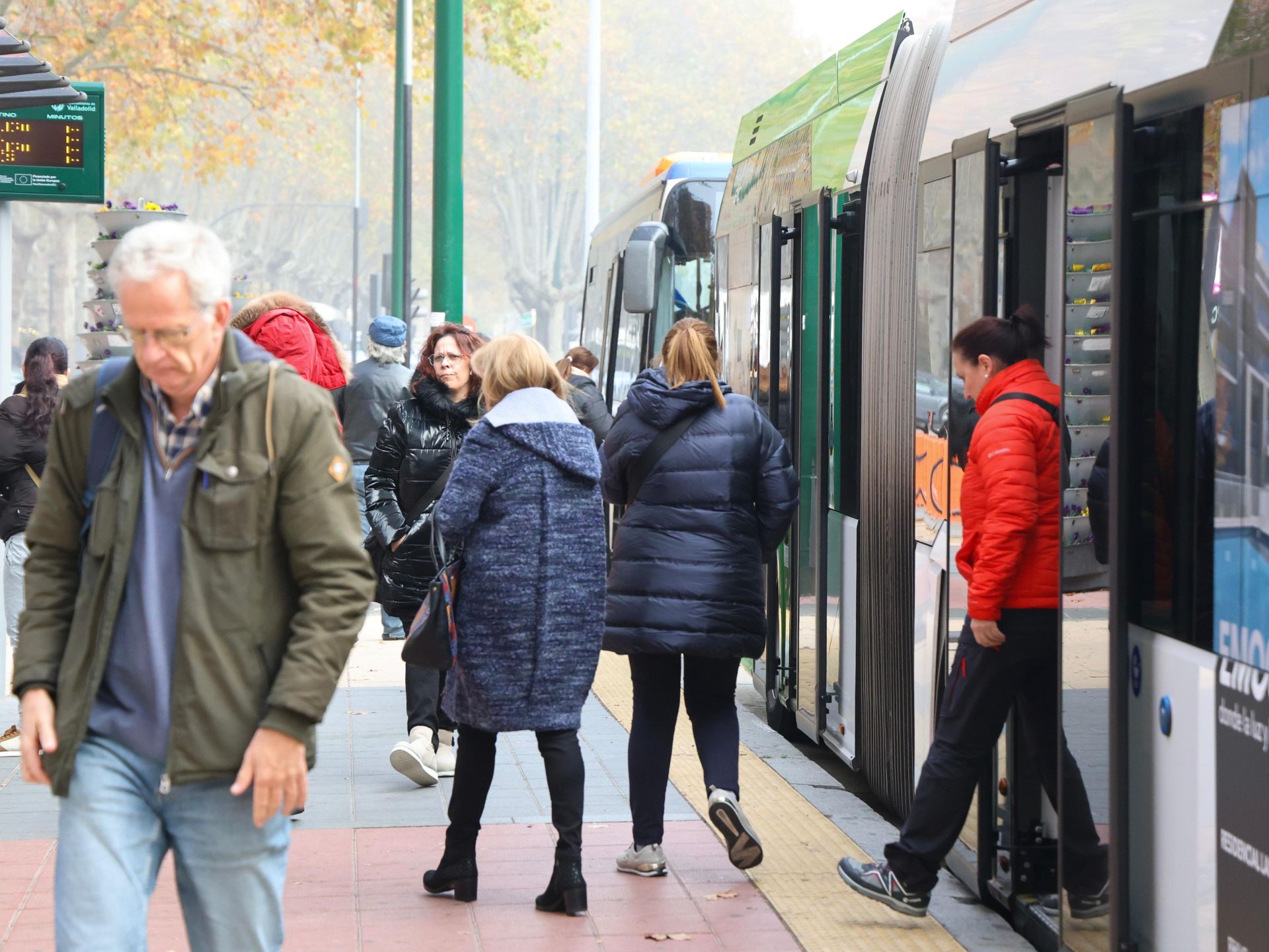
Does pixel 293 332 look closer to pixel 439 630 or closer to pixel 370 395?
pixel 439 630

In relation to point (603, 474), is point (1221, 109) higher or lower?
→ higher

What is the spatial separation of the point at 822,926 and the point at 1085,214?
211cm

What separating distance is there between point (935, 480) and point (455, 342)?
1.94 metres

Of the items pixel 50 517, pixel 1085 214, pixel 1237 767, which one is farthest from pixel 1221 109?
pixel 50 517

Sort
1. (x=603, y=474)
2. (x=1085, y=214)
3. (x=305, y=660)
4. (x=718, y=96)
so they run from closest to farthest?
1. (x=305, y=660)
2. (x=1085, y=214)
3. (x=603, y=474)
4. (x=718, y=96)

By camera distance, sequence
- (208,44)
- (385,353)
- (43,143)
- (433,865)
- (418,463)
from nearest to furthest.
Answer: (433,865), (418,463), (385,353), (43,143), (208,44)

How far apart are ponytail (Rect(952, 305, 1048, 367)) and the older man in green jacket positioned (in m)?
2.18

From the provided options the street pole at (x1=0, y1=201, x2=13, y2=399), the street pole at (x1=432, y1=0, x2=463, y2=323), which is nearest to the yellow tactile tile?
the street pole at (x1=0, y1=201, x2=13, y2=399)

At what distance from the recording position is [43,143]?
35.4 feet

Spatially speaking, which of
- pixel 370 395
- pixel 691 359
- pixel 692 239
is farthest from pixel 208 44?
pixel 691 359

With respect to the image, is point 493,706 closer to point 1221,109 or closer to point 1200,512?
point 1200,512

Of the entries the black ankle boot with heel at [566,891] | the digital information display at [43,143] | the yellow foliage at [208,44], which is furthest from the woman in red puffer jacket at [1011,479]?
the yellow foliage at [208,44]

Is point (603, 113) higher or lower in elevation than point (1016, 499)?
higher

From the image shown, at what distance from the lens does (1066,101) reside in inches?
173
